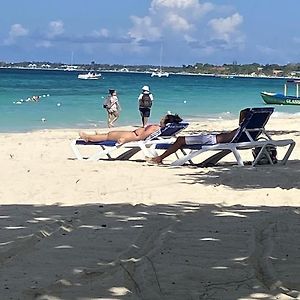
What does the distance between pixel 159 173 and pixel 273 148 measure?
6.58ft

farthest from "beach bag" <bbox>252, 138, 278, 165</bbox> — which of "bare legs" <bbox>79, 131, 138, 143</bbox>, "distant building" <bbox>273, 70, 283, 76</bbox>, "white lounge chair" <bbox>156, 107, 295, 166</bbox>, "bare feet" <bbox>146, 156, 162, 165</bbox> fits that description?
"distant building" <bbox>273, 70, 283, 76</bbox>

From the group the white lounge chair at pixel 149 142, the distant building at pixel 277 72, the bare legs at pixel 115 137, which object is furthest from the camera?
the distant building at pixel 277 72

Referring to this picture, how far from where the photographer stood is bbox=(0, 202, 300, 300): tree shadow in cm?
415

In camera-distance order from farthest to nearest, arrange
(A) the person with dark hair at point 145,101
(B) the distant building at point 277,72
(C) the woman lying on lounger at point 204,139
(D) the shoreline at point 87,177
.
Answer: (B) the distant building at point 277,72 < (A) the person with dark hair at point 145,101 < (C) the woman lying on lounger at point 204,139 < (D) the shoreline at point 87,177

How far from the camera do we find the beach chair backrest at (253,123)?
34.1 ft

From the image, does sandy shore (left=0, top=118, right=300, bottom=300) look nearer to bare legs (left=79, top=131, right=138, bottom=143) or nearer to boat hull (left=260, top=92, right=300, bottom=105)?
bare legs (left=79, top=131, right=138, bottom=143)

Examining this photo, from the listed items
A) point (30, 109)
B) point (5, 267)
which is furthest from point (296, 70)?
point (5, 267)

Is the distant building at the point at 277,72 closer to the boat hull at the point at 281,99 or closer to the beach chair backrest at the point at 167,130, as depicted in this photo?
the boat hull at the point at 281,99

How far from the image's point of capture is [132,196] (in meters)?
7.87

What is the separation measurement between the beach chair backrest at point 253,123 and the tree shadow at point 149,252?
3547 millimetres

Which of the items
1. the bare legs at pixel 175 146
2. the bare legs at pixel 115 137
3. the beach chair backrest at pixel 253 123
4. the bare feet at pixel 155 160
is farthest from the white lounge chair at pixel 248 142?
the bare legs at pixel 115 137

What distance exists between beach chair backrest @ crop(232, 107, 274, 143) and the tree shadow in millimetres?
3547

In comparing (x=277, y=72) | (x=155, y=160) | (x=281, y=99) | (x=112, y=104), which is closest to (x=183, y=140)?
(x=155, y=160)

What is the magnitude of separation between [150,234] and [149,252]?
616 mm
